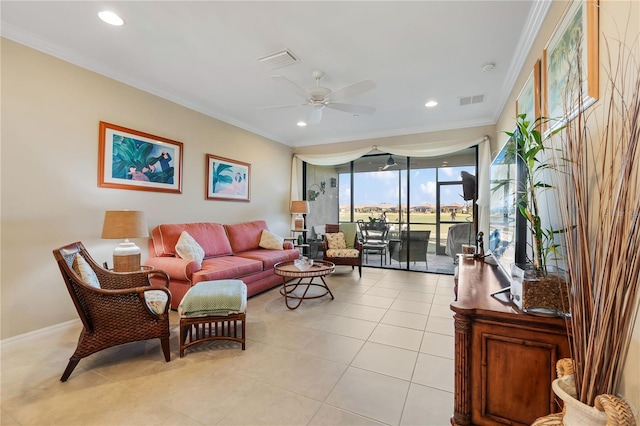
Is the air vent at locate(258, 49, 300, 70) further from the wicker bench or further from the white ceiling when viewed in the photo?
the wicker bench

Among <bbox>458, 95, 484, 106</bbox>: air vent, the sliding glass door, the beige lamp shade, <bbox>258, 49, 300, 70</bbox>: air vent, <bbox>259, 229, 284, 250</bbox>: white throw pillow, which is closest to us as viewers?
<bbox>258, 49, 300, 70</bbox>: air vent

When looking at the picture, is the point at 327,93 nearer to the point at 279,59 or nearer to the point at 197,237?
the point at 279,59

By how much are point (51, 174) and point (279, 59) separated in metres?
2.60

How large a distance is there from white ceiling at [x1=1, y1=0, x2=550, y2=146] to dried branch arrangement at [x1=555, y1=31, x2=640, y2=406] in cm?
163

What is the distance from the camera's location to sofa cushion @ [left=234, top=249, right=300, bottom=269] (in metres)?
4.13

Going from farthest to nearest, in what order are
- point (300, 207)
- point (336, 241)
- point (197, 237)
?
1. point (300, 207)
2. point (336, 241)
3. point (197, 237)

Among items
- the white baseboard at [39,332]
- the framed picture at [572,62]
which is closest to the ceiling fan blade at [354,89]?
the framed picture at [572,62]

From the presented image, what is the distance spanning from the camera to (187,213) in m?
4.18

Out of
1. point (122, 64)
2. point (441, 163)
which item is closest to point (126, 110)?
point (122, 64)

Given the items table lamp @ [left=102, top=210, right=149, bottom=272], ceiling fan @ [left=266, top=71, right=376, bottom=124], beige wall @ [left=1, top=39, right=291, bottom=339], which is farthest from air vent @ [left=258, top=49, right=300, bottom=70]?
table lamp @ [left=102, top=210, right=149, bottom=272]

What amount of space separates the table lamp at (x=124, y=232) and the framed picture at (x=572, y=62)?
3.56 meters

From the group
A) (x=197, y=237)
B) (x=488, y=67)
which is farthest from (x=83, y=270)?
(x=488, y=67)

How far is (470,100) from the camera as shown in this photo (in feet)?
13.3

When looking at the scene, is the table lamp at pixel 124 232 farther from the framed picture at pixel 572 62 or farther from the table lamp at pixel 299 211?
the framed picture at pixel 572 62
